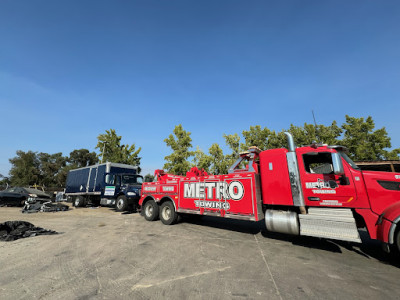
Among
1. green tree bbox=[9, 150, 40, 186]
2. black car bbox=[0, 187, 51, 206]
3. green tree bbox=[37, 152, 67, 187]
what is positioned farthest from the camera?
green tree bbox=[37, 152, 67, 187]

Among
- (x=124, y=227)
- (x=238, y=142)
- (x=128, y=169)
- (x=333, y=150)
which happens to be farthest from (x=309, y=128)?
(x=124, y=227)

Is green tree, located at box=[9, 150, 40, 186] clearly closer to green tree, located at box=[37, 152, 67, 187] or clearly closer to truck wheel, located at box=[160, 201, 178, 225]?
green tree, located at box=[37, 152, 67, 187]

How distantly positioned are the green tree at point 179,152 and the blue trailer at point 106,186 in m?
6.51

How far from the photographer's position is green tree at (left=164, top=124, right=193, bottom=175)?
73.5 ft

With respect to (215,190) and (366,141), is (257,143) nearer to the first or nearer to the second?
(366,141)

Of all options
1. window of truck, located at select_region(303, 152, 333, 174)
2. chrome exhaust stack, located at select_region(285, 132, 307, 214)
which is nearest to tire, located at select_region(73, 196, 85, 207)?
chrome exhaust stack, located at select_region(285, 132, 307, 214)

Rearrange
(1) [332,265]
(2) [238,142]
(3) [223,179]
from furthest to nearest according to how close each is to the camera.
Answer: (2) [238,142] < (3) [223,179] < (1) [332,265]

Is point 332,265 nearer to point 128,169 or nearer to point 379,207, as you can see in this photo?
point 379,207

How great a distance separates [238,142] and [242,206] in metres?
18.4

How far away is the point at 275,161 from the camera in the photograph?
239 inches

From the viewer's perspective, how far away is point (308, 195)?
17.9ft

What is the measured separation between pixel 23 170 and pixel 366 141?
67.6 m

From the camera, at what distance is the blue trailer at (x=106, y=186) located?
475 inches

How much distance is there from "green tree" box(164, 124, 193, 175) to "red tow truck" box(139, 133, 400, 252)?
48.6 feet
